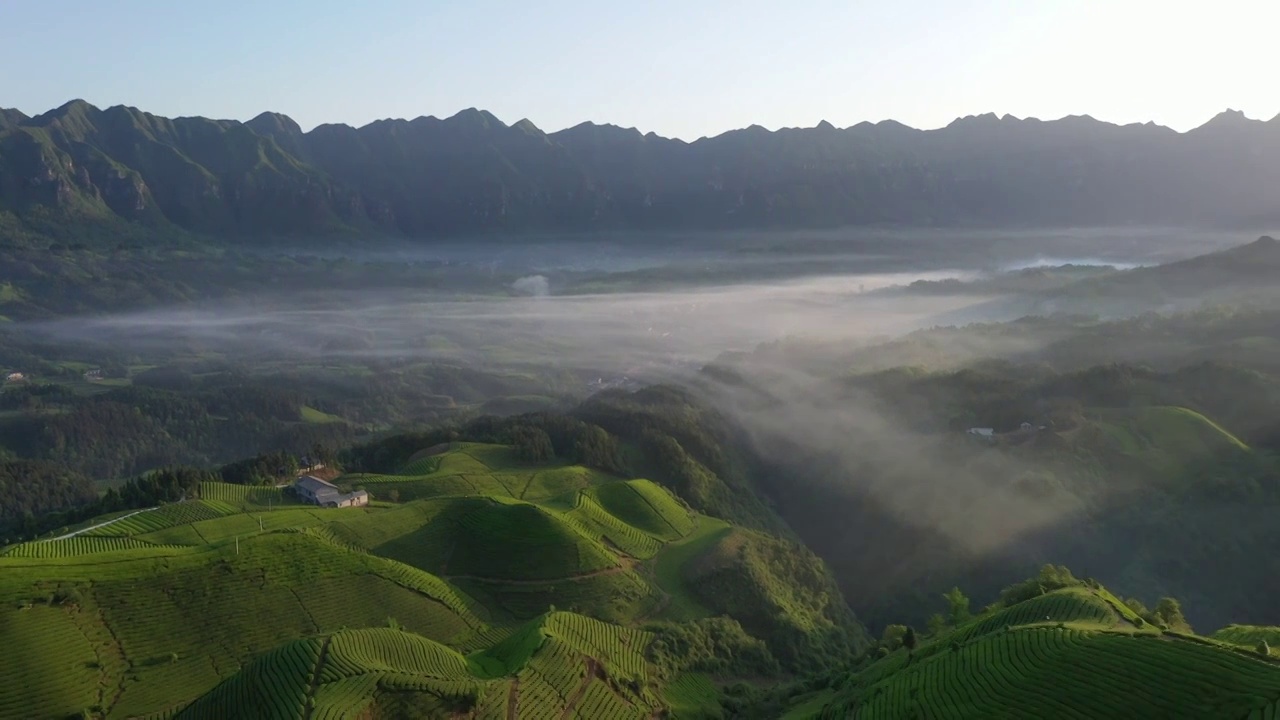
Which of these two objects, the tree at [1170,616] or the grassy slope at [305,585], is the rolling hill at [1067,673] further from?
the grassy slope at [305,585]

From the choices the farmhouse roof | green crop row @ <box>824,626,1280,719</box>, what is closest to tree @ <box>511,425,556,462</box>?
the farmhouse roof

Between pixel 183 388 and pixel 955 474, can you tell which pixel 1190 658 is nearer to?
pixel 955 474

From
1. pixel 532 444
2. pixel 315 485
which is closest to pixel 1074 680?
pixel 315 485

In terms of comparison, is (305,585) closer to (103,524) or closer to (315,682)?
(315,682)

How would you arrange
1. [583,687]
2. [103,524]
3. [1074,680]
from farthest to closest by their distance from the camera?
[103,524]
[583,687]
[1074,680]

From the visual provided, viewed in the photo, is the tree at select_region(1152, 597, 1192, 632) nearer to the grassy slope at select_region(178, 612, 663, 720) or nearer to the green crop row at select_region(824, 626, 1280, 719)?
the green crop row at select_region(824, 626, 1280, 719)

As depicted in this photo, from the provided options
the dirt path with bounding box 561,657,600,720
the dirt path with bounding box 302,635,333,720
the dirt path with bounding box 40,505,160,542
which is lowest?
the dirt path with bounding box 561,657,600,720
